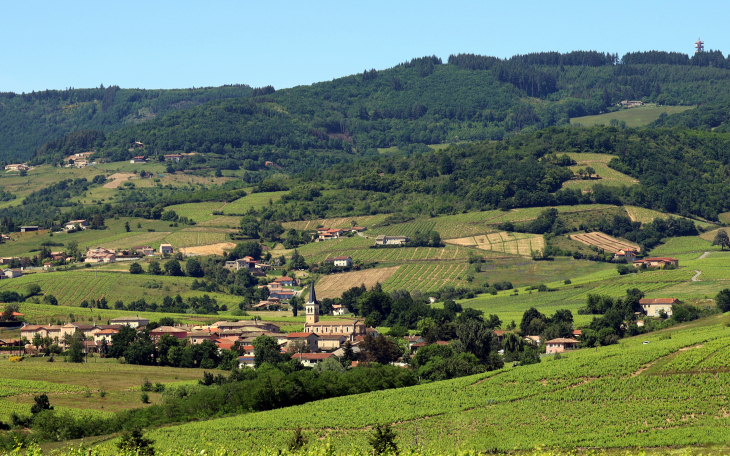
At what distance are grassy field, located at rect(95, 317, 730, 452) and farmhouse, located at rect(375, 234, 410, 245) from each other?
9272 centimetres

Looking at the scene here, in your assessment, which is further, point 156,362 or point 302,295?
point 302,295

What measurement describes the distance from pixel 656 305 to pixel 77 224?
123121 millimetres

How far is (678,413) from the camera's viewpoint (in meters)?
60.2

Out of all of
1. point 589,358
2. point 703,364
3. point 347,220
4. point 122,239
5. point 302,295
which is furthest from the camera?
point 347,220

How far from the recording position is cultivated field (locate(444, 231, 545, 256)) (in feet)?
531

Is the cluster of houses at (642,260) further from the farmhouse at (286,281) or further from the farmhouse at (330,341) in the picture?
the farmhouse at (330,341)

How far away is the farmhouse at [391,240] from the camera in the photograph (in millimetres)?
171375

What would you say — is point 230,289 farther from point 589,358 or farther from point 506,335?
point 589,358

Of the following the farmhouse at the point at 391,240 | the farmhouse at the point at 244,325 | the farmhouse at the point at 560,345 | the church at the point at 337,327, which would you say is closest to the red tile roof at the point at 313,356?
the church at the point at 337,327

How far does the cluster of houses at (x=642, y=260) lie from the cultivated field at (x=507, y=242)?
12795 millimetres

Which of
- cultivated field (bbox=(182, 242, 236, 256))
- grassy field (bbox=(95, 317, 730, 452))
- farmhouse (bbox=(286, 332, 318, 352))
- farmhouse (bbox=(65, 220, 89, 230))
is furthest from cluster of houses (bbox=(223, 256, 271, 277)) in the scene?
grassy field (bbox=(95, 317, 730, 452))

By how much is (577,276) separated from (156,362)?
239ft

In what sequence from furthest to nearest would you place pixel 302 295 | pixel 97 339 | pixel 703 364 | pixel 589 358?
pixel 302 295, pixel 97 339, pixel 589 358, pixel 703 364

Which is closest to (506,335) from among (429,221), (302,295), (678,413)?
(678,413)
